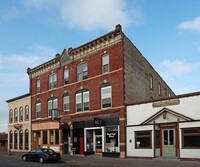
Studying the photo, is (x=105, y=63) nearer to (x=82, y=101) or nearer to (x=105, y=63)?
(x=105, y=63)

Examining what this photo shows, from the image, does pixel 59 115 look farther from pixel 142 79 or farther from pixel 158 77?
pixel 158 77

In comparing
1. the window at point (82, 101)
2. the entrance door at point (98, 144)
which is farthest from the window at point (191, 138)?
the window at point (82, 101)

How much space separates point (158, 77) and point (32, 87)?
1727 cm

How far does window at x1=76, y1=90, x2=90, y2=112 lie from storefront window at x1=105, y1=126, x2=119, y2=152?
4120mm

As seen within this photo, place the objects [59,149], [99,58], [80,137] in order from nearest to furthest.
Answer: [99,58] → [80,137] → [59,149]

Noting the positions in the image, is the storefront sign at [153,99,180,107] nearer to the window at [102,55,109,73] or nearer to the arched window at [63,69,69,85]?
the window at [102,55,109,73]

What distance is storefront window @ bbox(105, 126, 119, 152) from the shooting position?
103 feet

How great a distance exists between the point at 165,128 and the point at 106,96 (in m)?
7.59

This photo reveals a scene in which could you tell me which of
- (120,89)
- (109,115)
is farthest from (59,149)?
(120,89)

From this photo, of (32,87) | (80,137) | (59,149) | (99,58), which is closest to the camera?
(99,58)

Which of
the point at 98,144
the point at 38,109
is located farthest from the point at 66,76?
the point at 98,144

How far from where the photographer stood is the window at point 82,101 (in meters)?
35.3

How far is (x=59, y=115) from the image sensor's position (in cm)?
3906

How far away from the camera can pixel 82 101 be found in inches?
1414
